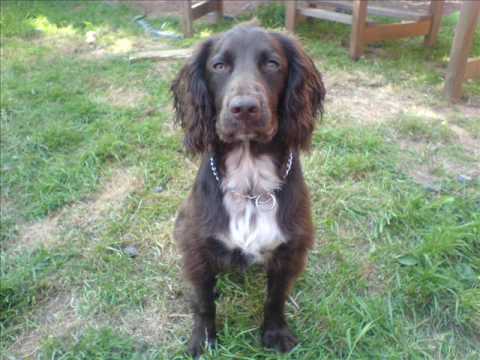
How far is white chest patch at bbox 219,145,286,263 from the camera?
76.0 inches

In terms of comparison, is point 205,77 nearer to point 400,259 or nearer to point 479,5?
point 400,259

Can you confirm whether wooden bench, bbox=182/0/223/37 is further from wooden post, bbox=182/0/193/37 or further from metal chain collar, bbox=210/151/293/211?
metal chain collar, bbox=210/151/293/211

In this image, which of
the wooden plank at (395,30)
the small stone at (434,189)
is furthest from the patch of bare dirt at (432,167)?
the wooden plank at (395,30)

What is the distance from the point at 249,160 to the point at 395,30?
4153mm

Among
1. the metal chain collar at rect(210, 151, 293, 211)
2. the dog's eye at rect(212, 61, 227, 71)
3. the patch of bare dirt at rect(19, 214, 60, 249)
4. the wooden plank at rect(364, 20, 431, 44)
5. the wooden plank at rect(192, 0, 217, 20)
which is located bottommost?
the patch of bare dirt at rect(19, 214, 60, 249)

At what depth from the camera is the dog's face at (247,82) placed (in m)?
1.71

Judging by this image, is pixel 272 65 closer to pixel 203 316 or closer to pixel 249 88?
pixel 249 88

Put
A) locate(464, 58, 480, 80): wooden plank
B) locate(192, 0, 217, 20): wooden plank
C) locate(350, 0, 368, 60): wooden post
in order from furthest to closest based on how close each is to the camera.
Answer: locate(192, 0, 217, 20): wooden plank
locate(350, 0, 368, 60): wooden post
locate(464, 58, 480, 80): wooden plank

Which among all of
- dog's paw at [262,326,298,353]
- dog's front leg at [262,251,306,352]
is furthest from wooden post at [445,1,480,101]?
dog's paw at [262,326,298,353]

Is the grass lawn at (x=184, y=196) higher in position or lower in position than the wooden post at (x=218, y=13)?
lower

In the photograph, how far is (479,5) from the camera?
393 centimetres

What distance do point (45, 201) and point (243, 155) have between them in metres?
1.81

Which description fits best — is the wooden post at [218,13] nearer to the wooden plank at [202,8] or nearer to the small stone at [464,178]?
the wooden plank at [202,8]

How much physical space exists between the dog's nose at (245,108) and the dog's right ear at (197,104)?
0.94 ft
